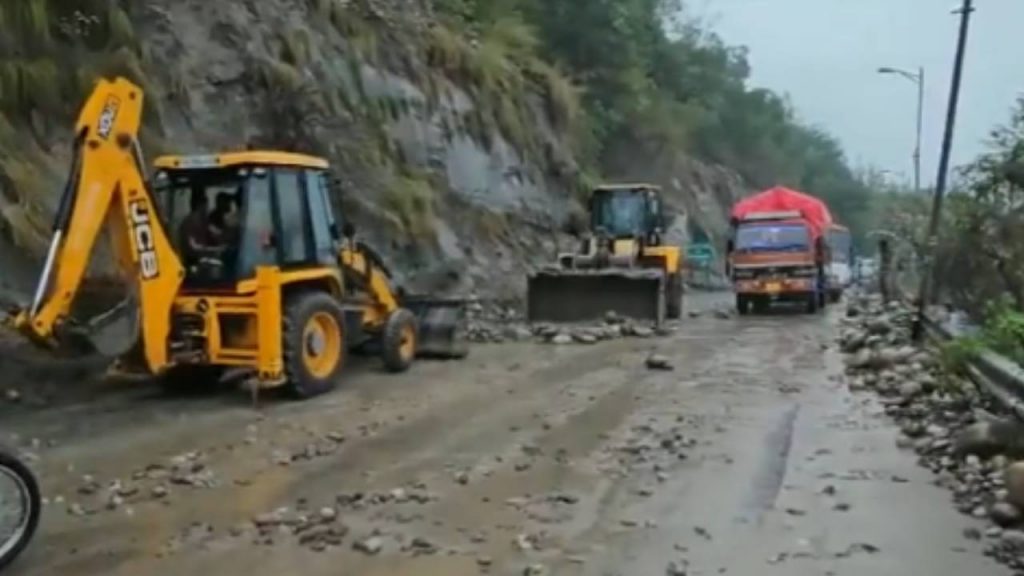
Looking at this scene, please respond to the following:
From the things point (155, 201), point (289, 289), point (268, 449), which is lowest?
point (268, 449)

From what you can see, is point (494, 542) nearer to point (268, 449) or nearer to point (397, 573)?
point (397, 573)

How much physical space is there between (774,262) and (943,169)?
11003 millimetres

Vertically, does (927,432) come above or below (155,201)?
below

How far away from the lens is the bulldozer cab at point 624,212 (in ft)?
83.4

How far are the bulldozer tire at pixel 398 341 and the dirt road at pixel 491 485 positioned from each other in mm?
769

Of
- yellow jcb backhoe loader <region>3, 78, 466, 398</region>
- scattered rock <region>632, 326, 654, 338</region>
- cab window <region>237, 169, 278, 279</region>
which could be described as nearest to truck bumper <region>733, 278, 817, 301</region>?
scattered rock <region>632, 326, 654, 338</region>

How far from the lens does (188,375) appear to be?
13.0m

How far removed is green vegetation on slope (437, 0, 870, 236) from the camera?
39.9m

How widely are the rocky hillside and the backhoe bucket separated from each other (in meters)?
4.07

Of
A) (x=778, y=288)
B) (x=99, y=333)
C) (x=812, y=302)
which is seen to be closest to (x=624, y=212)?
(x=778, y=288)

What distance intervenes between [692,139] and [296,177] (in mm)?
49500

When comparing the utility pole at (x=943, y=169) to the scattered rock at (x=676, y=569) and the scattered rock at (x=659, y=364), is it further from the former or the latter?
the scattered rock at (x=676, y=569)

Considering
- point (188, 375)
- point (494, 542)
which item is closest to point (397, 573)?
point (494, 542)

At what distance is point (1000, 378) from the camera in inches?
357
